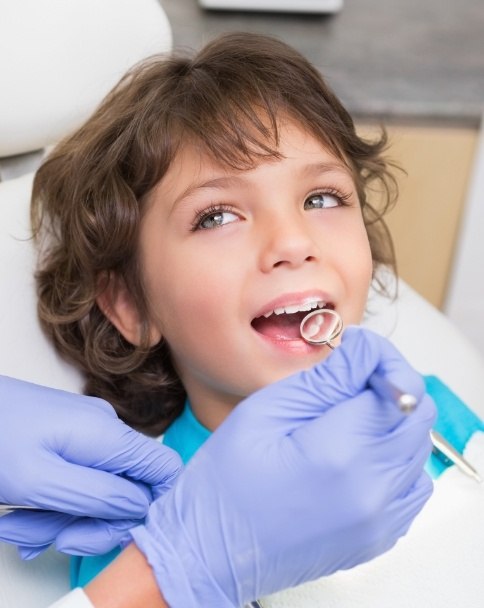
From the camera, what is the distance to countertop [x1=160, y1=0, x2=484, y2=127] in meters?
1.78

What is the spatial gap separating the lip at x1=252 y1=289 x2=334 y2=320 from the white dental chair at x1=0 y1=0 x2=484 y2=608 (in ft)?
1.34

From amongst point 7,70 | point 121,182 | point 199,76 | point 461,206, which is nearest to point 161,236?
point 121,182

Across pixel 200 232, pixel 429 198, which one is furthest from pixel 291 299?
pixel 429 198

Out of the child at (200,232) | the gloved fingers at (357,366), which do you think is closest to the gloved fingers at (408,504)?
the gloved fingers at (357,366)

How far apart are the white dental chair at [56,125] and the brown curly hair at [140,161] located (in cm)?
4

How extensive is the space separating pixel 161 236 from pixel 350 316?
0.29m

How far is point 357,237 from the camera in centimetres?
115

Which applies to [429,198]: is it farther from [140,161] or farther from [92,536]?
[92,536]

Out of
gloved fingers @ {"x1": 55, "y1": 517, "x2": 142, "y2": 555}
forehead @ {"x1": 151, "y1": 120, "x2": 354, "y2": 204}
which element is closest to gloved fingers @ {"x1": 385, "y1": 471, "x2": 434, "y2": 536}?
gloved fingers @ {"x1": 55, "y1": 517, "x2": 142, "y2": 555}

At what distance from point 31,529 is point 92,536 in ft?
0.26

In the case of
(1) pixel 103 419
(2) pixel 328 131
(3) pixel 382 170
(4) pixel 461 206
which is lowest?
(4) pixel 461 206

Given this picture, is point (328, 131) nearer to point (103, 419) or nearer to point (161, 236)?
point (161, 236)

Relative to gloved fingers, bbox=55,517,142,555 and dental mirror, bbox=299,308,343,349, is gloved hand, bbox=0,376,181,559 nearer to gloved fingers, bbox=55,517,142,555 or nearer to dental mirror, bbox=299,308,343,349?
gloved fingers, bbox=55,517,142,555

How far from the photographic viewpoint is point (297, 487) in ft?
2.68
